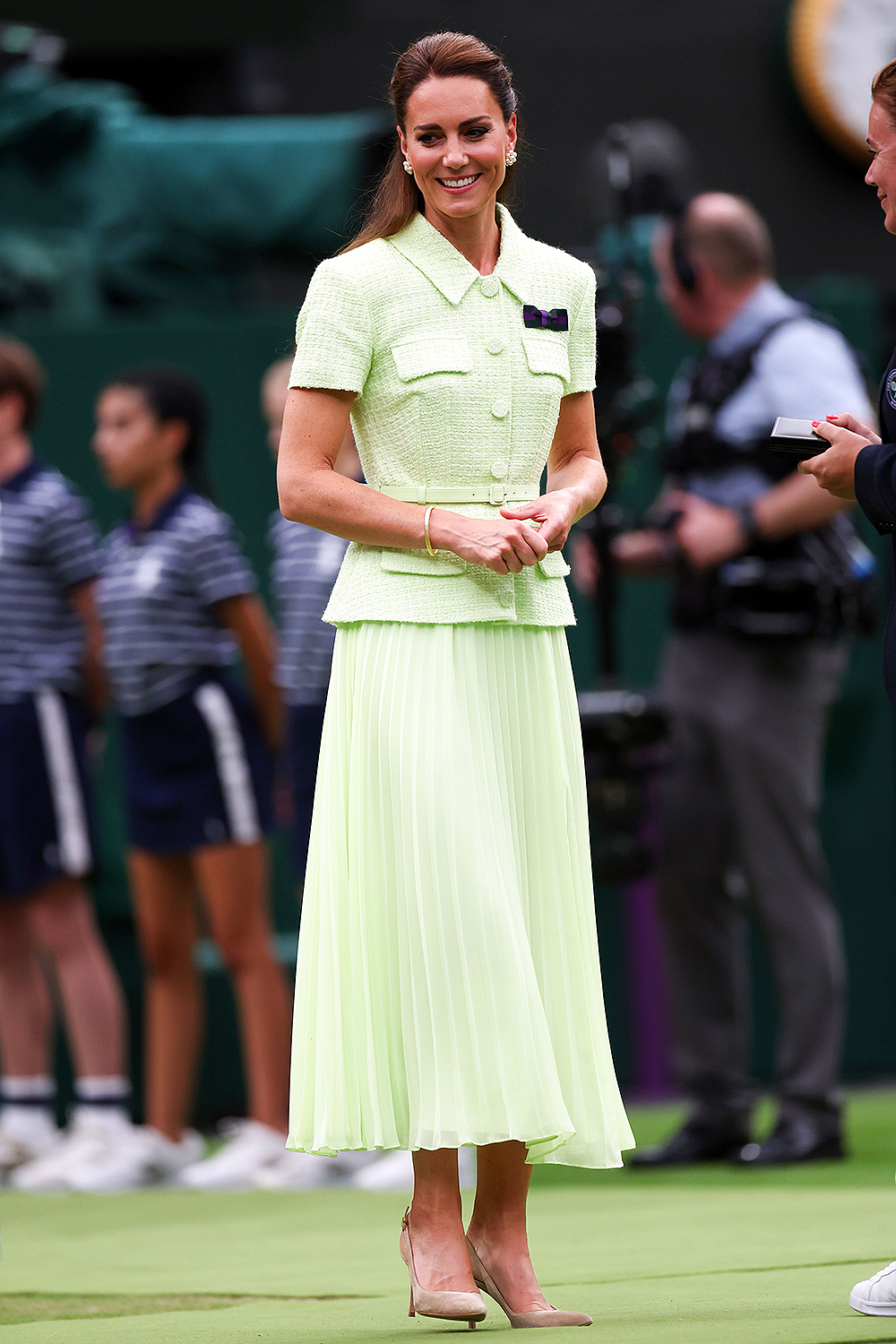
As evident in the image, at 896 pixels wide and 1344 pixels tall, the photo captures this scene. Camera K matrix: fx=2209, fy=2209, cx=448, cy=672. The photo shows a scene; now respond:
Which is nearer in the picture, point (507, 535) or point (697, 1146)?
point (507, 535)

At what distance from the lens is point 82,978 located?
5.66 m

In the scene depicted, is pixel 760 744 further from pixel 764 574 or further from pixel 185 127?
pixel 185 127

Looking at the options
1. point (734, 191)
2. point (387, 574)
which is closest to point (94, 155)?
point (734, 191)

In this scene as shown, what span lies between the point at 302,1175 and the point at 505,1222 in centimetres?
234

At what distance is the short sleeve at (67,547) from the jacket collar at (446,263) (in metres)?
2.77

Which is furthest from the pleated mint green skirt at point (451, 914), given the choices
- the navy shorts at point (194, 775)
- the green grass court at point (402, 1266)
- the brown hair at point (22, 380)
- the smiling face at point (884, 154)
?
the brown hair at point (22, 380)

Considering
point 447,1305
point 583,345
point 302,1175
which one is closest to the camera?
point 447,1305

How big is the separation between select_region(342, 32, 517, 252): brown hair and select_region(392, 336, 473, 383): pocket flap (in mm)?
196

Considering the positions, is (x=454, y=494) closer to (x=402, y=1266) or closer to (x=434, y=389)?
(x=434, y=389)

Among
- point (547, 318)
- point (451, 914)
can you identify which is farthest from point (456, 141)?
point (451, 914)

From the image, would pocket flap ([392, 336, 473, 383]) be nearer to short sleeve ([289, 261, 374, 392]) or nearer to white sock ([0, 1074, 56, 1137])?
short sleeve ([289, 261, 374, 392])

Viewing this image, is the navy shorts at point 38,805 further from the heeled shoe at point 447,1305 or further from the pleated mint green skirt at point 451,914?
the heeled shoe at point 447,1305

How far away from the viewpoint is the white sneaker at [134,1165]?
17.6 feet

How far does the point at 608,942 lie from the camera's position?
662cm
